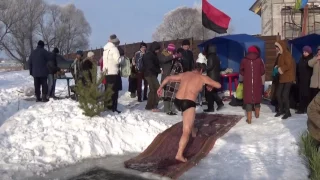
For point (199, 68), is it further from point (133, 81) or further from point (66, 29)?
point (66, 29)

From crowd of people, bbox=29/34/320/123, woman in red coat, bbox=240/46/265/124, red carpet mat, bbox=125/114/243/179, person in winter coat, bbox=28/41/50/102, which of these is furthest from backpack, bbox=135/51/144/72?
woman in red coat, bbox=240/46/265/124

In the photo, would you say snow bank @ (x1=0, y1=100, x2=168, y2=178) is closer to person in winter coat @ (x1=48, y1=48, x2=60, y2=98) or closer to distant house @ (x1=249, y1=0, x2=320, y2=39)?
person in winter coat @ (x1=48, y1=48, x2=60, y2=98)

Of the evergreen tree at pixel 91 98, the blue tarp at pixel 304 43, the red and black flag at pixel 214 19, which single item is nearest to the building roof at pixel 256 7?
the blue tarp at pixel 304 43

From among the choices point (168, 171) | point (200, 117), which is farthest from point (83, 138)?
point (200, 117)

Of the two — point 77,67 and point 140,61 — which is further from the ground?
point 140,61

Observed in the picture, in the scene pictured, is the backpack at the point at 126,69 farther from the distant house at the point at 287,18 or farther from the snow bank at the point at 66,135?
the distant house at the point at 287,18

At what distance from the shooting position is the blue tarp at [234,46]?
15084mm

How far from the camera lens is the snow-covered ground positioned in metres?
7.17

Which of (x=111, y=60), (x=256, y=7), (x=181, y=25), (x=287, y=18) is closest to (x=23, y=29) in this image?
(x=181, y=25)

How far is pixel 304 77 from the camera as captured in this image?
10.6m

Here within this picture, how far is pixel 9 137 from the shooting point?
341 inches

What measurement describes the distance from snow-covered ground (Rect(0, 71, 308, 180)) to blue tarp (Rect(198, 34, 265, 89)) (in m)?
4.96

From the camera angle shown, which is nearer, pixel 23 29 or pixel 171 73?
pixel 171 73

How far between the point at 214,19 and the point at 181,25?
5653 centimetres
